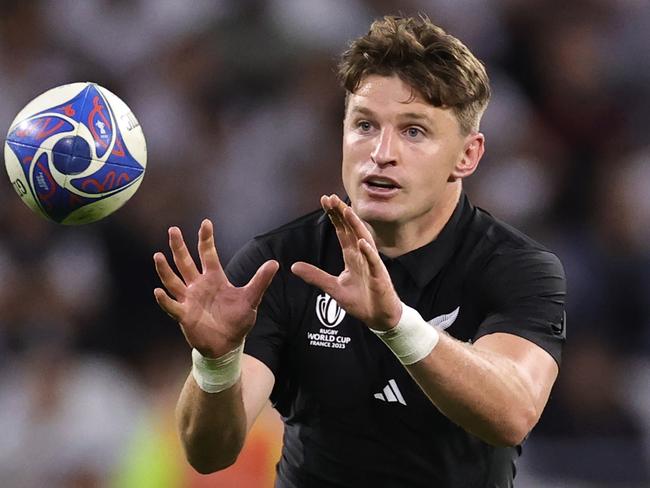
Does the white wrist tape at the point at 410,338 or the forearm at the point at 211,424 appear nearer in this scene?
the white wrist tape at the point at 410,338

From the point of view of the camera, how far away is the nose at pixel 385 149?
352cm

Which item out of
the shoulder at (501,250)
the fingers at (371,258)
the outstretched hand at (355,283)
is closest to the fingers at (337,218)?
the outstretched hand at (355,283)

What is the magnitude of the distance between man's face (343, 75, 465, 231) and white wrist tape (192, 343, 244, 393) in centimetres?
62

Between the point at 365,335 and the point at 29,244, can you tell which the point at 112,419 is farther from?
the point at 365,335

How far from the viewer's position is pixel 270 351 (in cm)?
370

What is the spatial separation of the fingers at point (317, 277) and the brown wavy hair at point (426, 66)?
0.89 m

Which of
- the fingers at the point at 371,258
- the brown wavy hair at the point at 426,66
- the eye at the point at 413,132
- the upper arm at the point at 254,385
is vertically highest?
the brown wavy hair at the point at 426,66

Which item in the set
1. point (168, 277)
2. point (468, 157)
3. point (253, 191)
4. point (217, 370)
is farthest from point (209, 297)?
point (253, 191)

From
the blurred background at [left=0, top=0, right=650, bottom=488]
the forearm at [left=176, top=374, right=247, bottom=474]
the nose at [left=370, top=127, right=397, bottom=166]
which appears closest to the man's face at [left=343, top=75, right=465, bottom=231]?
the nose at [left=370, top=127, right=397, bottom=166]

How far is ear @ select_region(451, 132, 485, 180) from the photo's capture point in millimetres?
3811

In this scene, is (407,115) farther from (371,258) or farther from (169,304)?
(169,304)

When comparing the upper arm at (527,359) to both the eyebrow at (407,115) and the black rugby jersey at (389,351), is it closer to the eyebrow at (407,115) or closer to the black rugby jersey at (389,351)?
the black rugby jersey at (389,351)

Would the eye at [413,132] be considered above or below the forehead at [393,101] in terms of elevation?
below

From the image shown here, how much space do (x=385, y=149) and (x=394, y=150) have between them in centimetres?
3
